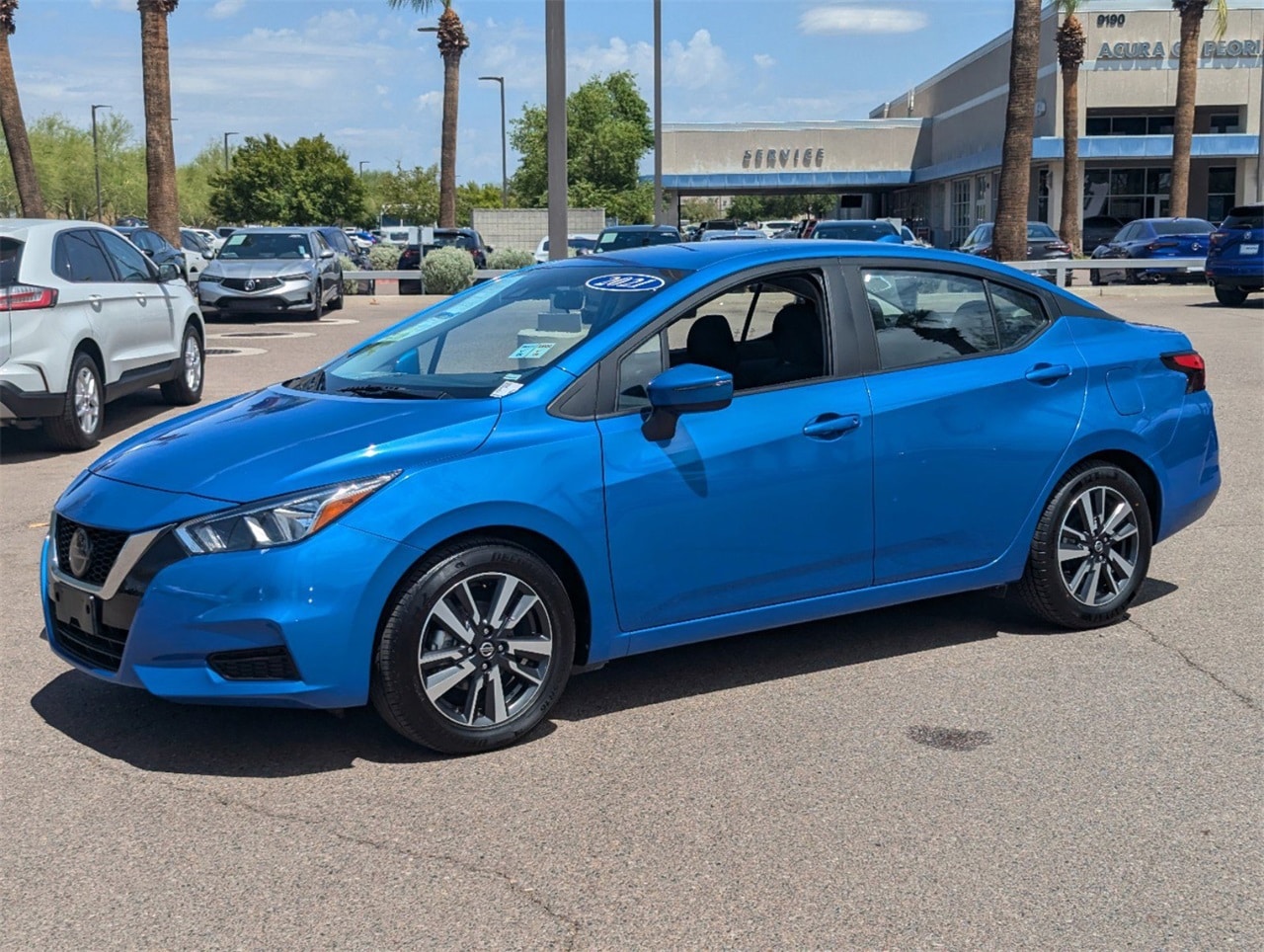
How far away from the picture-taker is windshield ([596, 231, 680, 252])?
2566 cm

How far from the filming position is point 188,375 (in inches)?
524

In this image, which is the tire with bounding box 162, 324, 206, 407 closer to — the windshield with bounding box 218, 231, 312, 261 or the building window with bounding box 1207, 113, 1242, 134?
the windshield with bounding box 218, 231, 312, 261

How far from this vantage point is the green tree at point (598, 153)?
88.5m

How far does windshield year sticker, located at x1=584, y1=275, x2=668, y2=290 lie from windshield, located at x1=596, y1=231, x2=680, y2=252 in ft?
65.0

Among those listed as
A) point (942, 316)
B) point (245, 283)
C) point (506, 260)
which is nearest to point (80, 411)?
point (942, 316)

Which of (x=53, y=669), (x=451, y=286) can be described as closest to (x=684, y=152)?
(x=451, y=286)

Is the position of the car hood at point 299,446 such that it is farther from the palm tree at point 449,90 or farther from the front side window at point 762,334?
the palm tree at point 449,90

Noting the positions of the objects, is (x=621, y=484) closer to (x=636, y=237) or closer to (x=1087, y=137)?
(x=636, y=237)

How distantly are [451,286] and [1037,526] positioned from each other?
1042 inches

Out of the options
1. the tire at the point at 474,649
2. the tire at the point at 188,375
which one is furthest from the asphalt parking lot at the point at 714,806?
the tire at the point at 188,375

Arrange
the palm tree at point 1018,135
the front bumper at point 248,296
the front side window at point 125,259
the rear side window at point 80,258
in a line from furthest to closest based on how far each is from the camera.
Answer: the palm tree at point 1018,135, the front bumper at point 248,296, the front side window at point 125,259, the rear side window at point 80,258

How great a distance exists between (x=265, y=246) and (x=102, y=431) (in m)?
13.8

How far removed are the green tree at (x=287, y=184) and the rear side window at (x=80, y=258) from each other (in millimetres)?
63669

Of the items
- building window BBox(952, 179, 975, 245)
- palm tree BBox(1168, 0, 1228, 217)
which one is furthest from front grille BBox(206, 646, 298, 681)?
building window BBox(952, 179, 975, 245)
